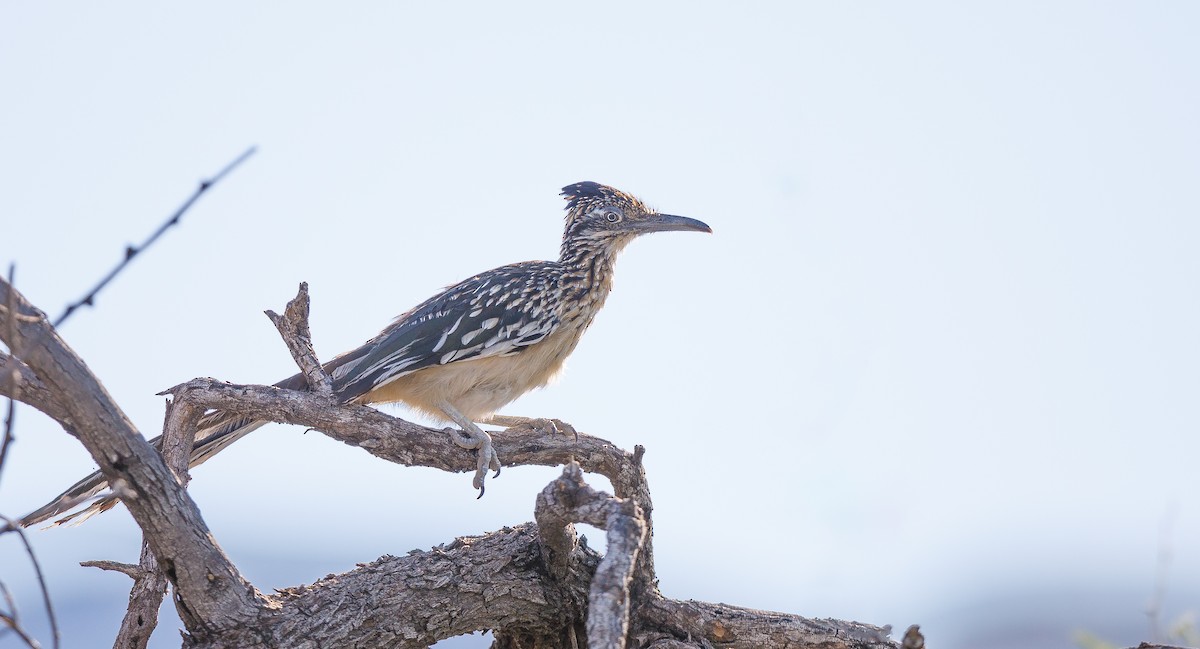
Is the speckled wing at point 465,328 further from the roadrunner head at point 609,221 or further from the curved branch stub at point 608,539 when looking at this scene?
the curved branch stub at point 608,539

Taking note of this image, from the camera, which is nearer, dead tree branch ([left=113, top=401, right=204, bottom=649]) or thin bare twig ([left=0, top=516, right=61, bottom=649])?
thin bare twig ([left=0, top=516, right=61, bottom=649])

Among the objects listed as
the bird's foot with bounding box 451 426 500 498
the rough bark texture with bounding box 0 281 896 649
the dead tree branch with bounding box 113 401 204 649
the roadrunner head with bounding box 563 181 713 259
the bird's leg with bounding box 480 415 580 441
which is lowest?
the dead tree branch with bounding box 113 401 204 649

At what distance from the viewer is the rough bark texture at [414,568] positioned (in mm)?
4633

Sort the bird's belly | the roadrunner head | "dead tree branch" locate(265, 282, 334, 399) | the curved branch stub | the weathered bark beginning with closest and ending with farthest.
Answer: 1. the curved branch stub
2. the weathered bark
3. "dead tree branch" locate(265, 282, 334, 399)
4. the bird's belly
5. the roadrunner head

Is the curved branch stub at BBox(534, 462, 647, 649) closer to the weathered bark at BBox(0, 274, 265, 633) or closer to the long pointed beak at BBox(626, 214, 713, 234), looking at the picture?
the weathered bark at BBox(0, 274, 265, 633)

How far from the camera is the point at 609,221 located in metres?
8.17

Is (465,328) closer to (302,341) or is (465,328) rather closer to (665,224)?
(302,341)

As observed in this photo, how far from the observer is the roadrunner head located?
812 centimetres

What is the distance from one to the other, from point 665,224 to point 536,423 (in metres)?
1.90

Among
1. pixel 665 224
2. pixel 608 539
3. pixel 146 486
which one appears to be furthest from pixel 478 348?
pixel 608 539

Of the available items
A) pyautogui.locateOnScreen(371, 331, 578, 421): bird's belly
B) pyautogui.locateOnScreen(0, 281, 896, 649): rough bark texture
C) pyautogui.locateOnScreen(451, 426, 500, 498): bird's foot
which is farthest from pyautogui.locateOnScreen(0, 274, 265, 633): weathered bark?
pyautogui.locateOnScreen(371, 331, 578, 421): bird's belly

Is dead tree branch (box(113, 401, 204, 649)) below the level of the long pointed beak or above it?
below

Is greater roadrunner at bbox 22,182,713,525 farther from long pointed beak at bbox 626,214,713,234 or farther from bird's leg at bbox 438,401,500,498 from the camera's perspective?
long pointed beak at bbox 626,214,713,234

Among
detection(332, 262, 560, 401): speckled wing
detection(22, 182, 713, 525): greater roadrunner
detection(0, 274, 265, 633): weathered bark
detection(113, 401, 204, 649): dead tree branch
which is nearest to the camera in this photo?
detection(0, 274, 265, 633): weathered bark
